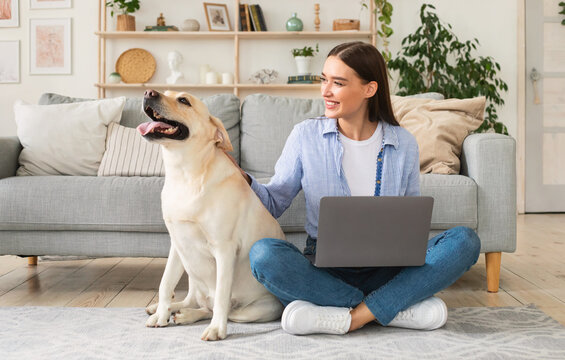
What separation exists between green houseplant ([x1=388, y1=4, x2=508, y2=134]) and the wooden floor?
1.67 meters

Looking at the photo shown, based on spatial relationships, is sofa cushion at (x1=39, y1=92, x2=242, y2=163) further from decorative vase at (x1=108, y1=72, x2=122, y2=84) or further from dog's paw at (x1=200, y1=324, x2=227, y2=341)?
decorative vase at (x1=108, y1=72, x2=122, y2=84)

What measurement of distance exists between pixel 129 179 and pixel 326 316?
101 cm

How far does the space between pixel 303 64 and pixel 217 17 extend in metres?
0.83

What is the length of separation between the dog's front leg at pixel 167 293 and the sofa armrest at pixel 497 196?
3.90 feet

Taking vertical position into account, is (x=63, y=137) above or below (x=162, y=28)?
below

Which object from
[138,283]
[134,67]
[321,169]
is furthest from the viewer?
[134,67]

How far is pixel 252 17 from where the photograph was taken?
15.1ft

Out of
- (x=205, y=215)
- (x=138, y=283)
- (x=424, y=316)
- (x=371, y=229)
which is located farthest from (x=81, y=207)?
(x=424, y=316)

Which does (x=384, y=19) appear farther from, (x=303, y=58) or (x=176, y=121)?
(x=176, y=121)

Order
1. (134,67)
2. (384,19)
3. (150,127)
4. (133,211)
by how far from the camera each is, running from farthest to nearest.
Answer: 1. (134,67)
2. (384,19)
3. (133,211)
4. (150,127)

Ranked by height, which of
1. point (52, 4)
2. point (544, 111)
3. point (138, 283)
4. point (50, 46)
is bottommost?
point (138, 283)

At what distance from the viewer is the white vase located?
4.56 metres

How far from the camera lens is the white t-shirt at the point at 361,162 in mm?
1704

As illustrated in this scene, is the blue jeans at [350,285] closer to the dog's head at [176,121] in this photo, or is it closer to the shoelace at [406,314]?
the shoelace at [406,314]
